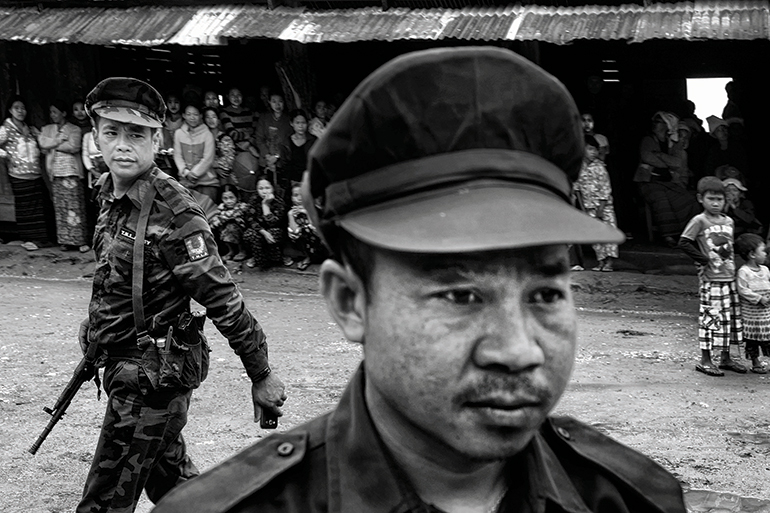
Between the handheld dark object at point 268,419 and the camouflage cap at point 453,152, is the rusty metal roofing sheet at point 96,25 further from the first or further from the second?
the camouflage cap at point 453,152

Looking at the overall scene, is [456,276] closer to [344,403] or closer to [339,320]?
[339,320]

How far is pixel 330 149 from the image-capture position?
155cm

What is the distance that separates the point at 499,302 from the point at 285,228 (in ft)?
32.7

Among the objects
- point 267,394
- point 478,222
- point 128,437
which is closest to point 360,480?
point 478,222

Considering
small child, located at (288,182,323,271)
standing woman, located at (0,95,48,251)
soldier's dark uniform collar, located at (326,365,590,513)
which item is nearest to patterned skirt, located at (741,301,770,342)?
small child, located at (288,182,323,271)

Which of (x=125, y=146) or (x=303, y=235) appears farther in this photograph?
(x=303, y=235)

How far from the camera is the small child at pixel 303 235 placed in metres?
11.1

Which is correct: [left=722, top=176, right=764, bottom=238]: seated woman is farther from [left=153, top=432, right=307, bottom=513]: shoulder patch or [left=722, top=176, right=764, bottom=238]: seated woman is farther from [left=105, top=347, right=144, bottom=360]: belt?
[left=153, top=432, right=307, bottom=513]: shoulder patch

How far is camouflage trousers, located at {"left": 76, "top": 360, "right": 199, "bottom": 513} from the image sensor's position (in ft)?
12.9

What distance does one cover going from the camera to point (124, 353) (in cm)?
407

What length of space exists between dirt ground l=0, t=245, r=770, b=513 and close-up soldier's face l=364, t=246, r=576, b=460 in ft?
13.3

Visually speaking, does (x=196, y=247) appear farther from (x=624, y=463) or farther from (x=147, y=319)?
(x=624, y=463)

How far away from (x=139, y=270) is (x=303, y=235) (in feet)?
23.5

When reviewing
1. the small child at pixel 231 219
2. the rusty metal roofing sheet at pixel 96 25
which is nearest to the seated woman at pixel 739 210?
the small child at pixel 231 219
